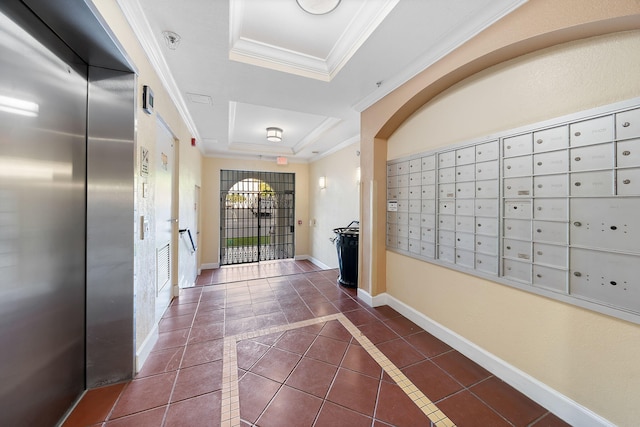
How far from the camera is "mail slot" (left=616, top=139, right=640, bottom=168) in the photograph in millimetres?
1139

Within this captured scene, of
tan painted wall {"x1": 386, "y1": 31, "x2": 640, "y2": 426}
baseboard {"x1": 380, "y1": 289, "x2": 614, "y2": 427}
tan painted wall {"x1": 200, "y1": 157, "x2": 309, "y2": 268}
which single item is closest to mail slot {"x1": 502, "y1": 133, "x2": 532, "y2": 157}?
tan painted wall {"x1": 386, "y1": 31, "x2": 640, "y2": 426}

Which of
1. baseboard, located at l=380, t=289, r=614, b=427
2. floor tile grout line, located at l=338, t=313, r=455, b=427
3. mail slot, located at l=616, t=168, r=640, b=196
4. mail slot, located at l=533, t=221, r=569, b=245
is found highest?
mail slot, located at l=616, t=168, r=640, b=196

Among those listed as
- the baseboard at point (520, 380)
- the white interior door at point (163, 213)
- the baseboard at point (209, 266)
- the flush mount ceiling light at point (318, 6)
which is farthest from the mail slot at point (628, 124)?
the baseboard at point (209, 266)

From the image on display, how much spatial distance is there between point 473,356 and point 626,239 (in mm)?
1295

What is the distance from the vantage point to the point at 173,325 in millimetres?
2330

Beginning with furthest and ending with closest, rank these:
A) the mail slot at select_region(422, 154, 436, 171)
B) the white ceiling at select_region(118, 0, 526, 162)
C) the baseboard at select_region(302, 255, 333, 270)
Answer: the baseboard at select_region(302, 255, 333, 270) < the mail slot at select_region(422, 154, 436, 171) < the white ceiling at select_region(118, 0, 526, 162)

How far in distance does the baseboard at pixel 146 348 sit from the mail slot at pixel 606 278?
2.96 m

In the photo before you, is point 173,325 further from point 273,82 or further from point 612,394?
point 612,394

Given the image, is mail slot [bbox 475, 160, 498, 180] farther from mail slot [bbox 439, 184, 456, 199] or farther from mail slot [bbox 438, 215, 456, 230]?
mail slot [bbox 438, 215, 456, 230]

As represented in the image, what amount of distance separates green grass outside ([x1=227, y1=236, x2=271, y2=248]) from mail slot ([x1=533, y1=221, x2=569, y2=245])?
598 centimetres

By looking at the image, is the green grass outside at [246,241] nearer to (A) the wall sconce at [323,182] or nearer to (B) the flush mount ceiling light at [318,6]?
(A) the wall sconce at [323,182]

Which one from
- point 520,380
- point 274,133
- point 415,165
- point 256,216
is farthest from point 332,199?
point 520,380

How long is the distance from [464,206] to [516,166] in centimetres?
48

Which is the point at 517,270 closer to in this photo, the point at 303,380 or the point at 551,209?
the point at 551,209
